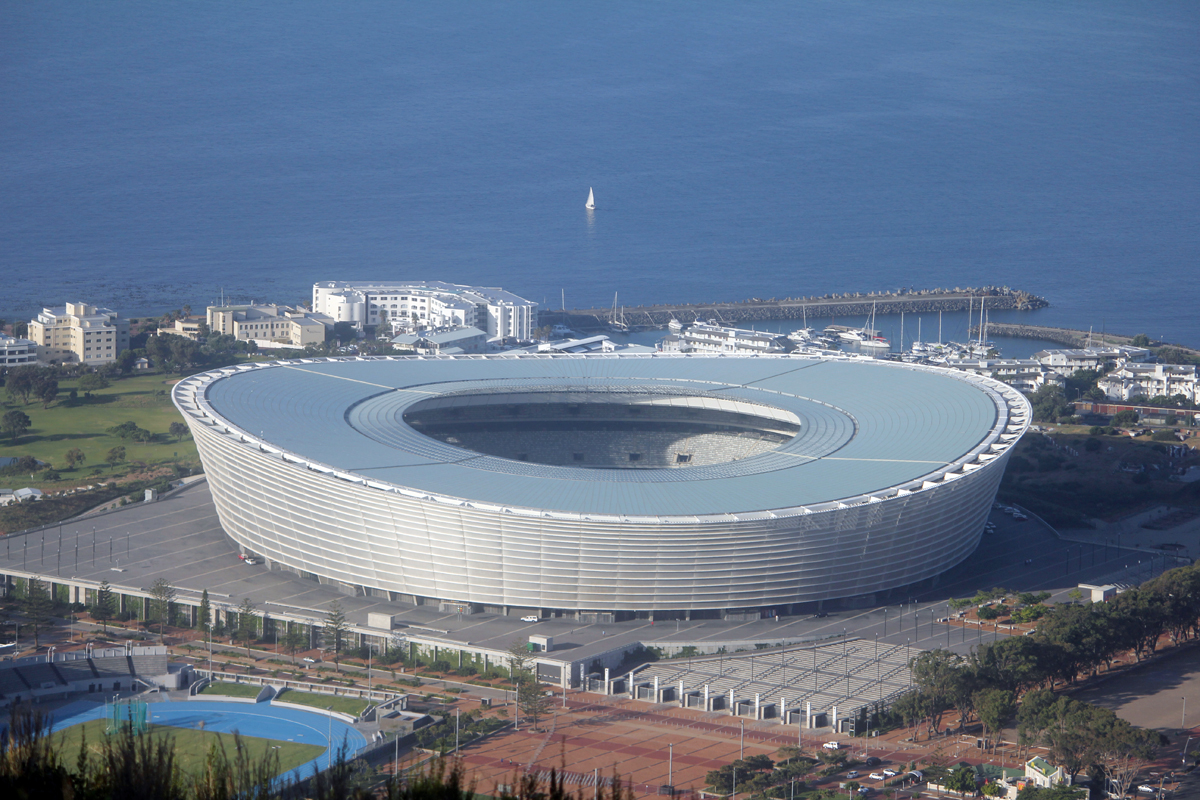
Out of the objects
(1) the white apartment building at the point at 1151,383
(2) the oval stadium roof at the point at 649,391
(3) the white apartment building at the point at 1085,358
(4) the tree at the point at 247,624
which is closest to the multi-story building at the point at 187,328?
(2) the oval stadium roof at the point at 649,391

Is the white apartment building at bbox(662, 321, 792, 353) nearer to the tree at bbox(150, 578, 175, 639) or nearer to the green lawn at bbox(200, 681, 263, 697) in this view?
the tree at bbox(150, 578, 175, 639)

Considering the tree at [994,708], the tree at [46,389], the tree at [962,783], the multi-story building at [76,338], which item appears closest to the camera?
the tree at [962,783]

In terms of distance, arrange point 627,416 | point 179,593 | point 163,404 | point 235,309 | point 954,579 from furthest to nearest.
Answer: point 235,309 < point 163,404 < point 627,416 < point 954,579 < point 179,593

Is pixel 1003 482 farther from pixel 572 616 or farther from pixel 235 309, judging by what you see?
pixel 235 309

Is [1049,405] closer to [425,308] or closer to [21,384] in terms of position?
[425,308]

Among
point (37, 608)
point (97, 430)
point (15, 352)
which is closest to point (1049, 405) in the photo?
point (97, 430)

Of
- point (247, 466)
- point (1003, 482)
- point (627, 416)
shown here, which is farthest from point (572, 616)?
point (1003, 482)

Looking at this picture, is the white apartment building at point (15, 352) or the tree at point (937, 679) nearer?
the tree at point (937, 679)

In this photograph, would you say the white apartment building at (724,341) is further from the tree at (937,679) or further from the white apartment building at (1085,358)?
the tree at (937,679)
